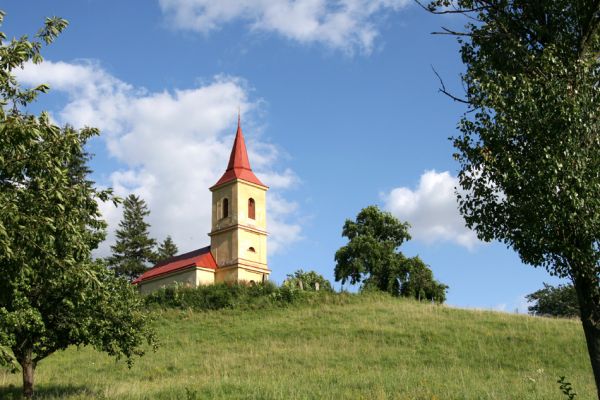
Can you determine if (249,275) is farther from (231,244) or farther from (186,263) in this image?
(186,263)

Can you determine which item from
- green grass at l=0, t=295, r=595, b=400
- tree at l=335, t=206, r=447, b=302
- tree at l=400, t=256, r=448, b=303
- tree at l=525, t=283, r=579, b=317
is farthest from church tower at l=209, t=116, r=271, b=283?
tree at l=525, t=283, r=579, b=317

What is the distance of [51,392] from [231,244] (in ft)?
127

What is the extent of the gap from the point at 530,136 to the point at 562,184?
3.89 ft

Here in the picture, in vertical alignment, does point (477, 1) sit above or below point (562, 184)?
above

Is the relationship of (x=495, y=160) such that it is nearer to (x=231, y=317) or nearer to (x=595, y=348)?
(x=595, y=348)

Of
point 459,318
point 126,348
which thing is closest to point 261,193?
point 459,318

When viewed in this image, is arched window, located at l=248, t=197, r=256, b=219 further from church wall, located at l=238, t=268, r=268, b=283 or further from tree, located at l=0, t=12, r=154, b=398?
tree, located at l=0, t=12, r=154, b=398

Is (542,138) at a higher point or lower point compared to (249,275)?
lower

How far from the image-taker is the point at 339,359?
25188 millimetres

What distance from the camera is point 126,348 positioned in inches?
784

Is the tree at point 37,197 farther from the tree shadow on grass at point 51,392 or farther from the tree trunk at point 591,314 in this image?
the tree trunk at point 591,314

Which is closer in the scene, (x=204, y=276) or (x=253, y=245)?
(x=204, y=276)

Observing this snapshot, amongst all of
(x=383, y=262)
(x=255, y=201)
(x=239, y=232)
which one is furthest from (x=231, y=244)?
(x=383, y=262)

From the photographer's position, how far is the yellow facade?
5791cm
